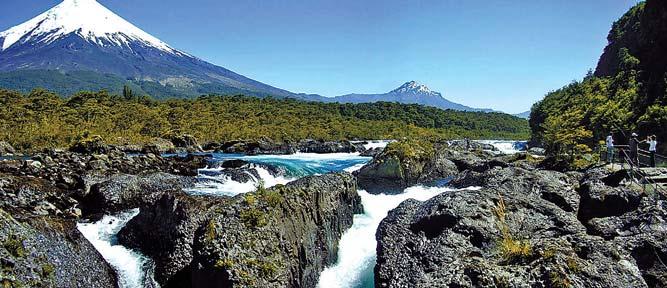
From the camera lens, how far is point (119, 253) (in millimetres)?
11305

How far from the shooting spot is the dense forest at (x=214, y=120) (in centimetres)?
5097

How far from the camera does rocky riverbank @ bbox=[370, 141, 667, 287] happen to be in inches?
233

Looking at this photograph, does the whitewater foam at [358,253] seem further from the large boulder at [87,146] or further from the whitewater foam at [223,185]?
the large boulder at [87,146]

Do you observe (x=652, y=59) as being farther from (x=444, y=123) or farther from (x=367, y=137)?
(x=444, y=123)

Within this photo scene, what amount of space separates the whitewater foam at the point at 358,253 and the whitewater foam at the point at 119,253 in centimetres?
459

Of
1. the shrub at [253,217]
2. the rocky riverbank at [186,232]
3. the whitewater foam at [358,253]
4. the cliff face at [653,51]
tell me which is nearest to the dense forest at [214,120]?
the cliff face at [653,51]

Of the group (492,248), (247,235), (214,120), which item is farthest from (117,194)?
(214,120)

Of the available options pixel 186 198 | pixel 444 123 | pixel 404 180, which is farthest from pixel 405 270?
pixel 444 123

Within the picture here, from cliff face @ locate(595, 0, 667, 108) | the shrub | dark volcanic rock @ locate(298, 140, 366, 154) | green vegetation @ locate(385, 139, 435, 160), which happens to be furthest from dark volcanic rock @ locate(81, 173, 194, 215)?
dark volcanic rock @ locate(298, 140, 366, 154)

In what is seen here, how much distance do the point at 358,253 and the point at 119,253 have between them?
7082 millimetres

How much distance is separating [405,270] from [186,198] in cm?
657

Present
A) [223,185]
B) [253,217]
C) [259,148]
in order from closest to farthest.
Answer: [253,217] < [223,185] < [259,148]

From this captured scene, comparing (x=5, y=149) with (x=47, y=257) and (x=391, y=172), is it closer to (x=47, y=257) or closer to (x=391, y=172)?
(x=391, y=172)

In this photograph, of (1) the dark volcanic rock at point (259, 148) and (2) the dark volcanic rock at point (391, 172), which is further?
(1) the dark volcanic rock at point (259, 148)
